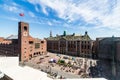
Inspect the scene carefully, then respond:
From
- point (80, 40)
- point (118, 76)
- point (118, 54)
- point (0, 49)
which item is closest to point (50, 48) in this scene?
point (80, 40)

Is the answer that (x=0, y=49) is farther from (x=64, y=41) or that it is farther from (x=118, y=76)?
(x=118, y=76)

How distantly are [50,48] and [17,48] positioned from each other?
31.2 m

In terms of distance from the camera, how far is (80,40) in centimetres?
7512

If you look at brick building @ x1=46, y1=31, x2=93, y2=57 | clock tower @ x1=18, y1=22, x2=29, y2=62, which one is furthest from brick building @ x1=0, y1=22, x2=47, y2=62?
brick building @ x1=46, y1=31, x2=93, y2=57

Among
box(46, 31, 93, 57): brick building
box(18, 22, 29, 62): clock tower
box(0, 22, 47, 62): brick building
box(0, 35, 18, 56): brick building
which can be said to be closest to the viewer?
box(18, 22, 29, 62): clock tower

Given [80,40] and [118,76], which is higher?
[80,40]

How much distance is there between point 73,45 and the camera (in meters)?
79.1

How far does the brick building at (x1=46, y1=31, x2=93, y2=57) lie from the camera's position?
72.4 m

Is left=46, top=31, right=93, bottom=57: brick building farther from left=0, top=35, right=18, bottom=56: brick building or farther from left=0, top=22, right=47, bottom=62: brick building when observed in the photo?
left=0, top=35, right=18, bottom=56: brick building

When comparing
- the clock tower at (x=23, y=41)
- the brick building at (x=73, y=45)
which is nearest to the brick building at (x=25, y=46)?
the clock tower at (x=23, y=41)

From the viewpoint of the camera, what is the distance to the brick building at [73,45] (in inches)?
2849

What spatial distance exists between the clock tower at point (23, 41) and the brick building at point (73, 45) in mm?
26395

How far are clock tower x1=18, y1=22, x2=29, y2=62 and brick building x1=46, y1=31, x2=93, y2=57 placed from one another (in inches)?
1039

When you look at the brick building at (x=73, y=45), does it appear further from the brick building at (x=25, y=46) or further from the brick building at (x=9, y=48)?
the brick building at (x=9, y=48)
